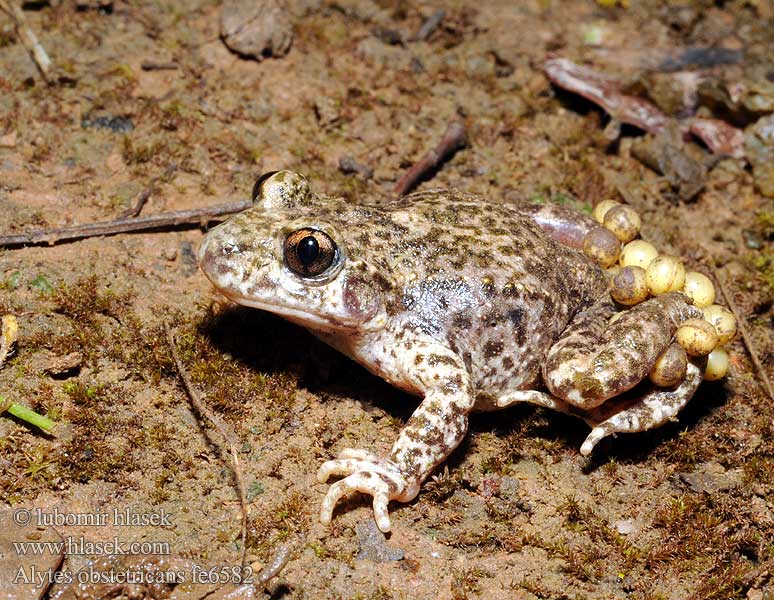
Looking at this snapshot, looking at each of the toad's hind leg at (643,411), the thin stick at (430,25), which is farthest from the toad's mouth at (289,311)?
the thin stick at (430,25)

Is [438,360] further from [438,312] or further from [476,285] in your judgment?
[476,285]

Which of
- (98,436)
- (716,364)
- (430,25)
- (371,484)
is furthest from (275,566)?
(430,25)

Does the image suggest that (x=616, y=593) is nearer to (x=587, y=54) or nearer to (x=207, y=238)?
(x=207, y=238)

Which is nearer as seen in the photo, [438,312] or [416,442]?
[416,442]

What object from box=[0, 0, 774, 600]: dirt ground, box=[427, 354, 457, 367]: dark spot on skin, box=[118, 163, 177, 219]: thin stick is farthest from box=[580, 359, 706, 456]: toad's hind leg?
box=[118, 163, 177, 219]: thin stick

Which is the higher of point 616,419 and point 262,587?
point 616,419

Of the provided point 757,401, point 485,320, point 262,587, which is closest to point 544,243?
point 485,320
